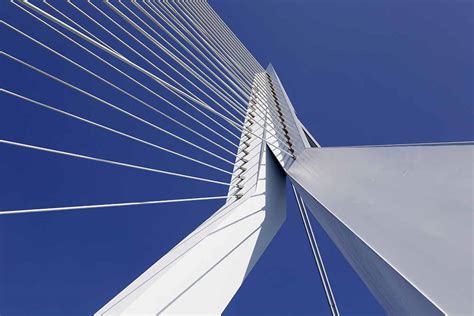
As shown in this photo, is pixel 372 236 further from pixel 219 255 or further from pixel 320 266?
pixel 320 266

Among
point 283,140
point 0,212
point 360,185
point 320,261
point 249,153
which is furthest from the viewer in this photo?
point 283,140

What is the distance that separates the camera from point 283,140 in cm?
277

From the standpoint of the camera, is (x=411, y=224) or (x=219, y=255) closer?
(x=411, y=224)

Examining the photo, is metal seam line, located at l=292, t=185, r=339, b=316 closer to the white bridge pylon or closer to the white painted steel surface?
the white bridge pylon

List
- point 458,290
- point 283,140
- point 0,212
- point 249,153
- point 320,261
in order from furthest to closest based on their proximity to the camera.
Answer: point 283,140, point 249,153, point 320,261, point 0,212, point 458,290

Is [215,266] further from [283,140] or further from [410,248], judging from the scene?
[283,140]

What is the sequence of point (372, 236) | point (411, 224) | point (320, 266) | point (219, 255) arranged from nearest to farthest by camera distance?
point (411, 224)
point (372, 236)
point (219, 255)
point (320, 266)

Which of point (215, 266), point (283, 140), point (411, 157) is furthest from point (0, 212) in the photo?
point (283, 140)

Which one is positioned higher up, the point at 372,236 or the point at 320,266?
the point at 372,236

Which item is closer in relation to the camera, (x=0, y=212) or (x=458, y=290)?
(x=458, y=290)

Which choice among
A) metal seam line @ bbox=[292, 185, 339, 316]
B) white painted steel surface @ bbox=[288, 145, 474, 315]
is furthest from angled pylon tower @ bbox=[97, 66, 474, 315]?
metal seam line @ bbox=[292, 185, 339, 316]

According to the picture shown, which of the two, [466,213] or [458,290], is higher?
[466,213]

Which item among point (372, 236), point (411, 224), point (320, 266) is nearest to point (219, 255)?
point (372, 236)

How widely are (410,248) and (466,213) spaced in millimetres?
175
